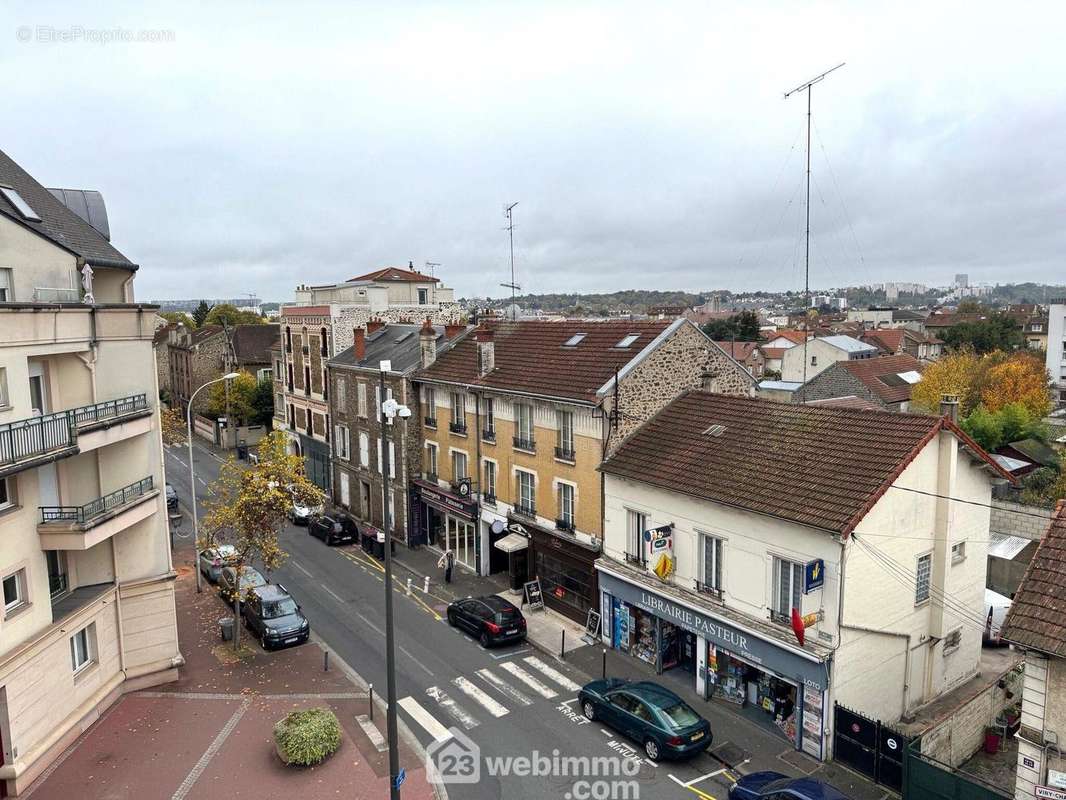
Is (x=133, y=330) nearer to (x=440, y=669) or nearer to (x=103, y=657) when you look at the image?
(x=103, y=657)

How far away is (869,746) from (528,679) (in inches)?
358

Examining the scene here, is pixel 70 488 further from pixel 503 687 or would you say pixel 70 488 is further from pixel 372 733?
pixel 503 687

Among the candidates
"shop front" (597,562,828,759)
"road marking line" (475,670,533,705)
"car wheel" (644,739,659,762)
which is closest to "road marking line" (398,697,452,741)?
"road marking line" (475,670,533,705)

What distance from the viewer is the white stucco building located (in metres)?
16.5

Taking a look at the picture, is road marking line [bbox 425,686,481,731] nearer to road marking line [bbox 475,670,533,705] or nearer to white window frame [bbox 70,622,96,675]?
road marking line [bbox 475,670,533,705]

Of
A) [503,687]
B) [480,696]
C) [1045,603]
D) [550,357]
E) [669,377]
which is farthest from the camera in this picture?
[550,357]

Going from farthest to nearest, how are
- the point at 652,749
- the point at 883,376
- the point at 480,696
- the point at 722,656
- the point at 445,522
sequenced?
the point at 883,376
the point at 445,522
the point at 480,696
the point at 722,656
the point at 652,749

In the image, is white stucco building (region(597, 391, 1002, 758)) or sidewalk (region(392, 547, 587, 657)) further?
sidewalk (region(392, 547, 587, 657))

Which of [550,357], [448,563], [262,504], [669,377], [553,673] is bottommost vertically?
[553,673]

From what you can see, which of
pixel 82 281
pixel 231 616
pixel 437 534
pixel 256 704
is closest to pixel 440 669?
pixel 256 704

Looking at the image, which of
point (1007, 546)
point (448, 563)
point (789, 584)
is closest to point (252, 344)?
point (448, 563)

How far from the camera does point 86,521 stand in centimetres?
1695

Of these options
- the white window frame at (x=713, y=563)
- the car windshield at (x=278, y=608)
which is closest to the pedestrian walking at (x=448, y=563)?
the car windshield at (x=278, y=608)

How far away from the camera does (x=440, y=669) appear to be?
70.3ft
